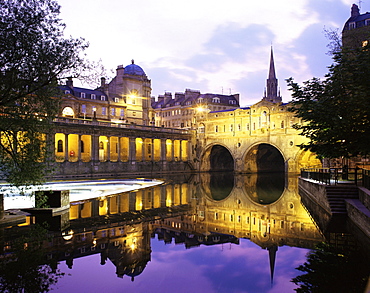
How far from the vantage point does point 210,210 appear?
67.1 ft

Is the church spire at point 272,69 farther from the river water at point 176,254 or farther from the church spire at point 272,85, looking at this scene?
the river water at point 176,254

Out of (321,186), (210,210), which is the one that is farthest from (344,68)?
(210,210)

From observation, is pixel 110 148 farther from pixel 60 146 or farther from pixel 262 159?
pixel 262 159

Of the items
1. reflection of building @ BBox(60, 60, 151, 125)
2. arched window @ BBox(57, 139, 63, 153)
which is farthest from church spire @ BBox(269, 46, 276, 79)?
arched window @ BBox(57, 139, 63, 153)

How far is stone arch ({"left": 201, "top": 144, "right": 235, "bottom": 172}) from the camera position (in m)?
67.6

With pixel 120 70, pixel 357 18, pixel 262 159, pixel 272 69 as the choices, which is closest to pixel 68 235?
pixel 357 18

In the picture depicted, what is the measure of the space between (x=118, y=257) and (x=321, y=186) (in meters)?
13.6

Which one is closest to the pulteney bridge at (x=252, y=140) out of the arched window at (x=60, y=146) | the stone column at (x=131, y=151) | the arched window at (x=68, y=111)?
the stone column at (x=131, y=151)

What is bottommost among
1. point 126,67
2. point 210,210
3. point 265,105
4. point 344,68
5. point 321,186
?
point 210,210

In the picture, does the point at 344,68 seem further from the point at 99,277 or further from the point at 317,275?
the point at 99,277

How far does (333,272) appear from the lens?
29.8 ft

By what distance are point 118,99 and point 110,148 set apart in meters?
10.6

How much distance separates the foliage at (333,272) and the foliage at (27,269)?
5566 mm

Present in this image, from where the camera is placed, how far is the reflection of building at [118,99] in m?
61.4
